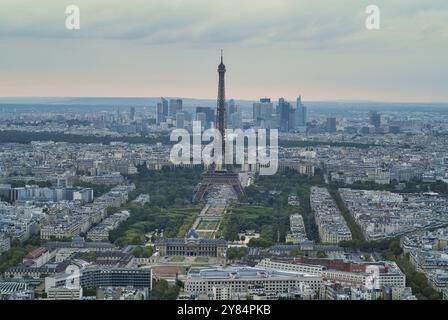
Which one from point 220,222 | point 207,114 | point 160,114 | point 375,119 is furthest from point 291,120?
point 220,222

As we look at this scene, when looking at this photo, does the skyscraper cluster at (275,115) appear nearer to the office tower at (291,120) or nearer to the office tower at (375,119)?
the office tower at (291,120)

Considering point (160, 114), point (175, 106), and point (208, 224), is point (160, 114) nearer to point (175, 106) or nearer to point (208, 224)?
point (175, 106)

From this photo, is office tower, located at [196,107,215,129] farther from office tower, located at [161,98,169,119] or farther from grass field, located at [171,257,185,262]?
grass field, located at [171,257,185,262]

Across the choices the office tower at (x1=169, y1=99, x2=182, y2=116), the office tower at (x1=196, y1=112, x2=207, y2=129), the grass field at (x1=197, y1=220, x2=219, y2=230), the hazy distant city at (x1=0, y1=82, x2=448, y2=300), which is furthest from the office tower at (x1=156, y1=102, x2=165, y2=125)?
the grass field at (x1=197, y1=220, x2=219, y2=230)

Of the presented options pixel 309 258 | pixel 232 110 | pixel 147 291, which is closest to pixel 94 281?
pixel 147 291

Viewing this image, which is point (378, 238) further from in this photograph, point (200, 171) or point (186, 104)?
point (186, 104)
